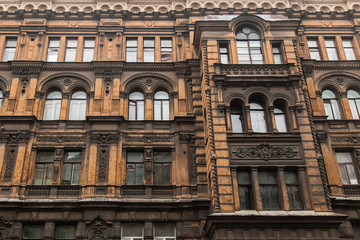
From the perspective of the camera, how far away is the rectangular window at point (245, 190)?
19.4 meters

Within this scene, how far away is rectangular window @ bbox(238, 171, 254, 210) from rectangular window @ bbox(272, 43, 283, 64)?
304 inches

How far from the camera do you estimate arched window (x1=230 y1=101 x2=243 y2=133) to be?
21.4 metres

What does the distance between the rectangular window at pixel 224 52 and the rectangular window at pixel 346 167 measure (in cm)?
873

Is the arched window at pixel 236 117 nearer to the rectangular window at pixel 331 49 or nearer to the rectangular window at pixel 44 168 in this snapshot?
the rectangular window at pixel 331 49

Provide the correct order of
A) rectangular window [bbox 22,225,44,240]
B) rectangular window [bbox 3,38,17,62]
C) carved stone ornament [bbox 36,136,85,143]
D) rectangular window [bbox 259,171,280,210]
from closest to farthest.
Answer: rectangular window [bbox 259,171,280,210] → rectangular window [bbox 22,225,44,240] → carved stone ornament [bbox 36,136,85,143] → rectangular window [bbox 3,38,17,62]

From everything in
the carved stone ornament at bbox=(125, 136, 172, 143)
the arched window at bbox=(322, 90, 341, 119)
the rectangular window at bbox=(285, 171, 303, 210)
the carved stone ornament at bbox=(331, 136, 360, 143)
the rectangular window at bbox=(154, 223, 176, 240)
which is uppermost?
the arched window at bbox=(322, 90, 341, 119)

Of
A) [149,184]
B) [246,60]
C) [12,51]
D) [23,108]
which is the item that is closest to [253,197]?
[149,184]

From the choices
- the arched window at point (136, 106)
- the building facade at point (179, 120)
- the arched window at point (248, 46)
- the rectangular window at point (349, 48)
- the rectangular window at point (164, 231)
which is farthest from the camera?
the rectangular window at point (349, 48)

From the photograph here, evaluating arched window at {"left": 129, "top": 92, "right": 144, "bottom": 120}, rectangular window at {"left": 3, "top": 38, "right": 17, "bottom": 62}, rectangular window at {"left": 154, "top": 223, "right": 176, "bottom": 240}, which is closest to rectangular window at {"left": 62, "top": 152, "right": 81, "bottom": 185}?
arched window at {"left": 129, "top": 92, "right": 144, "bottom": 120}

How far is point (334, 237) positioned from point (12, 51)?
876 inches

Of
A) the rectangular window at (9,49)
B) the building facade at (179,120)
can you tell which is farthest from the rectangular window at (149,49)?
the rectangular window at (9,49)

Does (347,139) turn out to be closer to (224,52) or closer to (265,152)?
(265,152)

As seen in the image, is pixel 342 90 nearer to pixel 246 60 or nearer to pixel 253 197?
pixel 246 60

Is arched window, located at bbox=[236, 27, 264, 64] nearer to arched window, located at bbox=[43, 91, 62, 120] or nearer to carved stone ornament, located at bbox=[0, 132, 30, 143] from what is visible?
arched window, located at bbox=[43, 91, 62, 120]
